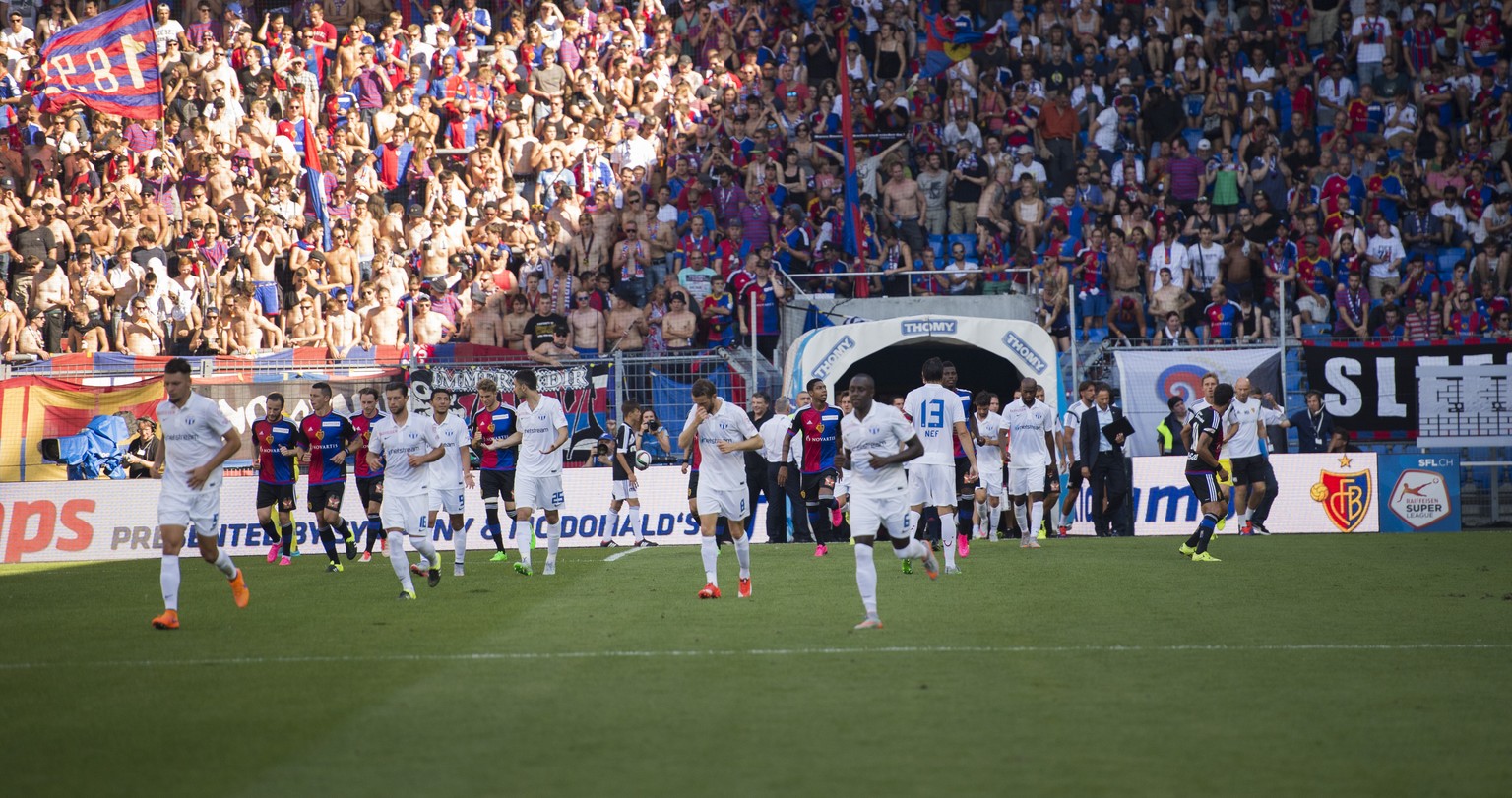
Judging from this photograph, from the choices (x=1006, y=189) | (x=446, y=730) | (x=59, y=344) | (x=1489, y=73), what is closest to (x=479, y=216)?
(x=59, y=344)

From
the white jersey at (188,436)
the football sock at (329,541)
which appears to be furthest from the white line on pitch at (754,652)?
the football sock at (329,541)

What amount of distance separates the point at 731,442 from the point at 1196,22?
62.9ft

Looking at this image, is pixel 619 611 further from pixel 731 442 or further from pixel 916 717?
pixel 916 717

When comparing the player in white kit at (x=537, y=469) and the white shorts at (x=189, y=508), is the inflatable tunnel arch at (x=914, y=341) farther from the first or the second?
the white shorts at (x=189, y=508)

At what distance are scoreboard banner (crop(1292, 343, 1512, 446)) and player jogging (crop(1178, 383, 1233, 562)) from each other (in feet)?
19.8

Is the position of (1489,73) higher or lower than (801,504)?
higher

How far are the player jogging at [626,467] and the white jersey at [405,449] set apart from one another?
237 inches

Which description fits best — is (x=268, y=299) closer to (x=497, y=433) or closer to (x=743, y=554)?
(x=497, y=433)

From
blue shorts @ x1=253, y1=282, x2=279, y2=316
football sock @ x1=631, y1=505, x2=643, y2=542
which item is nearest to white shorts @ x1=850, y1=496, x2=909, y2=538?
football sock @ x1=631, y1=505, x2=643, y2=542

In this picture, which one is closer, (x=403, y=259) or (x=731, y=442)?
(x=731, y=442)

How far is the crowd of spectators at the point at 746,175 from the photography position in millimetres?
25031

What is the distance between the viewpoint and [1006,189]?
26.9m

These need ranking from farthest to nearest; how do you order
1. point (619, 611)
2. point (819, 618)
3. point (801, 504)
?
A: point (801, 504), point (619, 611), point (819, 618)

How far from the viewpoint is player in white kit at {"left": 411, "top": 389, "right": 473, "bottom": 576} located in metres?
17.1
